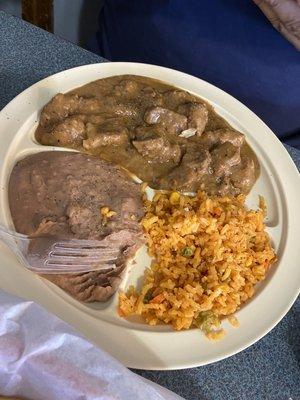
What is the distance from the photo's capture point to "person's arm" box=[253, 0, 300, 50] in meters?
2.08

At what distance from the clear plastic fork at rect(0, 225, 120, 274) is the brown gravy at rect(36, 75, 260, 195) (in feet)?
1.25

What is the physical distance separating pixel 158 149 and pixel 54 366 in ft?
2.90

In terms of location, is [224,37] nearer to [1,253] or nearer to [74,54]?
[74,54]

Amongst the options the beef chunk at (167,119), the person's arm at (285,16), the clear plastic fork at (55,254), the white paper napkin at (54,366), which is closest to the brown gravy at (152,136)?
the beef chunk at (167,119)

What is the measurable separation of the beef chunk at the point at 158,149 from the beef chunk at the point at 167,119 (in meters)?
0.07

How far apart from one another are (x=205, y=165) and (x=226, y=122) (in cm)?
29

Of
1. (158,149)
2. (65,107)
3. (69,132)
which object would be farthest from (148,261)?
(65,107)

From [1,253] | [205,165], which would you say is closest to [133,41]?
[205,165]

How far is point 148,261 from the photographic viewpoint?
159 centimetres

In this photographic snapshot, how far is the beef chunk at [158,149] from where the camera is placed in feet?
5.83

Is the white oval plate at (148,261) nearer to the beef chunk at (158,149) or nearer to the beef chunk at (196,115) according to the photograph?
the beef chunk at (196,115)

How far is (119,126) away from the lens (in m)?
1.85

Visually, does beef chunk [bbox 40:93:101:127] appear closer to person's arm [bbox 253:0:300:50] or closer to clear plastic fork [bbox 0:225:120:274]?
clear plastic fork [bbox 0:225:120:274]

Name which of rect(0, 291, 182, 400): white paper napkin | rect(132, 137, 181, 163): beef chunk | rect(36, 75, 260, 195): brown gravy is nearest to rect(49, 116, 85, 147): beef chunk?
rect(36, 75, 260, 195): brown gravy
